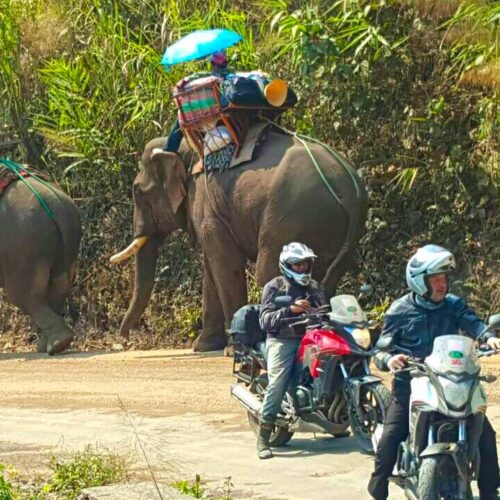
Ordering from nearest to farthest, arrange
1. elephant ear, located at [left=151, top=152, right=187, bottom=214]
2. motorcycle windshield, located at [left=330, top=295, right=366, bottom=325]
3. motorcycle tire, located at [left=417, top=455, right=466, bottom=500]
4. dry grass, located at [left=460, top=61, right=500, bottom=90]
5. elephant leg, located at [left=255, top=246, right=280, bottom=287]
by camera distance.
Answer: motorcycle tire, located at [left=417, top=455, right=466, bottom=500] → motorcycle windshield, located at [left=330, top=295, right=366, bottom=325] → dry grass, located at [left=460, top=61, right=500, bottom=90] → elephant leg, located at [left=255, top=246, right=280, bottom=287] → elephant ear, located at [left=151, top=152, right=187, bottom=214]

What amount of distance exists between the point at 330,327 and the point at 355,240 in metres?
5.10

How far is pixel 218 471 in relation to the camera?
28.9 ft

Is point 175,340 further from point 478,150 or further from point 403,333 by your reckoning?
point 403,333

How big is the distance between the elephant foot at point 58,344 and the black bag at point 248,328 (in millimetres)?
6738

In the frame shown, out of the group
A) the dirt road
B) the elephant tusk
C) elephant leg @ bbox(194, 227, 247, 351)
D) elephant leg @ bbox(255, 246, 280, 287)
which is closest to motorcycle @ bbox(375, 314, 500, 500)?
the dirt road

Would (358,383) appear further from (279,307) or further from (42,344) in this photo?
(42,344)

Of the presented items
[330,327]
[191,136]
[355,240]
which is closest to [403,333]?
[330,327]

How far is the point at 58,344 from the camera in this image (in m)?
16.4

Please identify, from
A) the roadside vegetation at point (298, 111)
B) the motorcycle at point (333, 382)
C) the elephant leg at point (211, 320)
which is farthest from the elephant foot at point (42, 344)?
the motorcycle at point (333, 382)

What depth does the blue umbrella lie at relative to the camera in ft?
48.1

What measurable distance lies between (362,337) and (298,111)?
8508mm

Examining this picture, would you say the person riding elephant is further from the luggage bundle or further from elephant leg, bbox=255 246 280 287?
elephant leg, bbox=255 246 280 287

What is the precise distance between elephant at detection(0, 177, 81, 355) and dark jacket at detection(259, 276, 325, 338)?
7.25 meters

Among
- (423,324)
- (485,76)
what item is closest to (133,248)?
(485,76)
